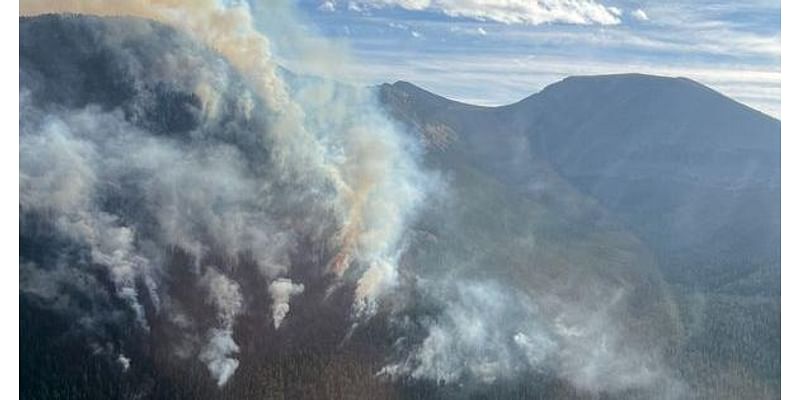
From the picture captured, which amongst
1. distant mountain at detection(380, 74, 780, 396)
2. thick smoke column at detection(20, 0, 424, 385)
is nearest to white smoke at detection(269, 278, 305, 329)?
thick smoke column at detection(20, 0, 424, 385)

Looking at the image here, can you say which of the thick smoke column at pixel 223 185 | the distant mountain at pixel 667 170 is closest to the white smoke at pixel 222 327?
the thick smoke column at pixel 223 185

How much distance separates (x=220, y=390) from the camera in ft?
138

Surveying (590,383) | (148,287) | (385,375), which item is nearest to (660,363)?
(590,383)

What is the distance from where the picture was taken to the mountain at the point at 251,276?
137ft

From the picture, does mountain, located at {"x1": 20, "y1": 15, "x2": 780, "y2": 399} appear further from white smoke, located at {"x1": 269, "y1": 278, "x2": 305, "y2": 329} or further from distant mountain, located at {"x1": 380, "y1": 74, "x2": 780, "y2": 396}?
distant mountain, located at {"x1": 380, "y1": 74, "x2": 780, "y2": 396}

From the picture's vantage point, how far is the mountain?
41750 millimetres

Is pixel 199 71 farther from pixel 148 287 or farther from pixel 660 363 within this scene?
pixel 660 363

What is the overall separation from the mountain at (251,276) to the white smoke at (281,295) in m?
0.16

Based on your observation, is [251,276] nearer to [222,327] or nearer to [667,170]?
[222,327]

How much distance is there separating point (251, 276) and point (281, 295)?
78.1 inches

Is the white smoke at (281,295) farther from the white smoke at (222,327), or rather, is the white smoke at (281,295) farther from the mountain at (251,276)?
the white smoke at (222,327)

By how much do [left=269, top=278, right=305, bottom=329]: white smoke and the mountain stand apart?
155mm

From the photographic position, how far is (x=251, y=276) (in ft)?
145

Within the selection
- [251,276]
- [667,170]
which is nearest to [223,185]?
[251,276]
